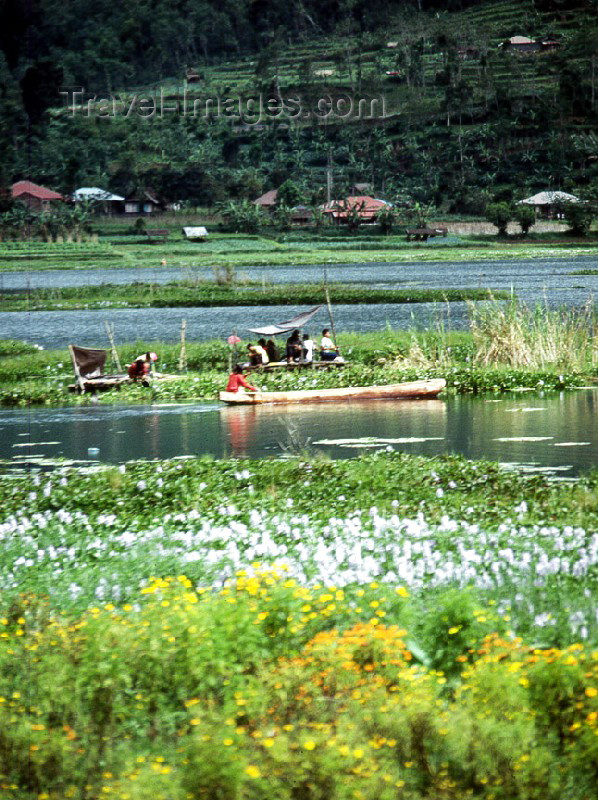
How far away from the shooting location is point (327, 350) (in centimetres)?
3719

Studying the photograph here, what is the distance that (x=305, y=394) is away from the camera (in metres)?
30.9

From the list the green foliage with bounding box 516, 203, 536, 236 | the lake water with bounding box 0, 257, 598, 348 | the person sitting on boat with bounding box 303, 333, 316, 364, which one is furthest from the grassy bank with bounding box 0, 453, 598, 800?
the green foliage with bounding box 516, 203, 536, 236

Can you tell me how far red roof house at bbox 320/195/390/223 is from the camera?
152625 mm

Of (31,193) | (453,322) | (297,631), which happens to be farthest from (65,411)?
(31,193)

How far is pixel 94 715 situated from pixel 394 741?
6.90 ft

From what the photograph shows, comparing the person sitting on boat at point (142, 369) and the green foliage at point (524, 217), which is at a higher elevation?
the green foliage at point (524, 217)

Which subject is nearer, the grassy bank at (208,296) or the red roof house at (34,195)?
the grassy bank at (208,296)

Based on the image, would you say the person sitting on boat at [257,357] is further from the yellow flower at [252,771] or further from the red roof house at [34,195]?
the red roof house at [34,195]

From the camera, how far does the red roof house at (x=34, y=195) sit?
168m

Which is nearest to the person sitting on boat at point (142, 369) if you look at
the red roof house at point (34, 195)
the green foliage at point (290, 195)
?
the green foliage at point (290, 195)

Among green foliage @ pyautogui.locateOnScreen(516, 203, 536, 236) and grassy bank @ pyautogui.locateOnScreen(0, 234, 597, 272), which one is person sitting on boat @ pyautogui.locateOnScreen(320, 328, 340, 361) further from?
green foliage @ pyautogui.locateOnScreen(516, 203, 536, 236)

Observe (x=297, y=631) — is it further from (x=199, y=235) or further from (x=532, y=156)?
(x=532, y=156)

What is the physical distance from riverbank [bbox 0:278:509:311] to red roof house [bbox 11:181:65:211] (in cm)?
8419

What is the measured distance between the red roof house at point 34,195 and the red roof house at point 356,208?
1430 inches
